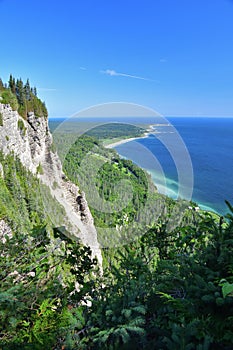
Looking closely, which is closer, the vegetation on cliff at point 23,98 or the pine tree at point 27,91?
the vegetation on cliff at point 23,98

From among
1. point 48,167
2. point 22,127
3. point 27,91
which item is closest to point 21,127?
point 22,127

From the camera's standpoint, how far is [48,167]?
93.3 ft

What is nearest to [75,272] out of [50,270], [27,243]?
[50,270]

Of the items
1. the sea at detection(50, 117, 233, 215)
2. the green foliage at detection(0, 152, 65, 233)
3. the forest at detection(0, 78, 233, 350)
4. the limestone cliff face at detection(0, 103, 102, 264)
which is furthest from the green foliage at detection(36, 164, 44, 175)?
the forest at detection(0, 78, 233, 350)

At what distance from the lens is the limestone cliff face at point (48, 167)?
2356cm

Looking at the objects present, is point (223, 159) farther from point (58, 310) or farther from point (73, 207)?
point (58, 310)

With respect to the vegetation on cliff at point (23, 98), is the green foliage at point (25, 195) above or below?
below

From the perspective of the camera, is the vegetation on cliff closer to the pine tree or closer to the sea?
the pine tree

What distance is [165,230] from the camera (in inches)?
99.8

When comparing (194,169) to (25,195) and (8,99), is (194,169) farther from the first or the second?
(8,99)

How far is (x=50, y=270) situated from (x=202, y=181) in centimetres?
3899

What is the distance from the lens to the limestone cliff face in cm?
2356

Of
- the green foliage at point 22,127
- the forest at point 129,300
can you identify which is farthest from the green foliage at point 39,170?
the forest at point 129,300

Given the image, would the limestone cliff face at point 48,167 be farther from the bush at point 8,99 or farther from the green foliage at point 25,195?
the green foliage at point 25,195
